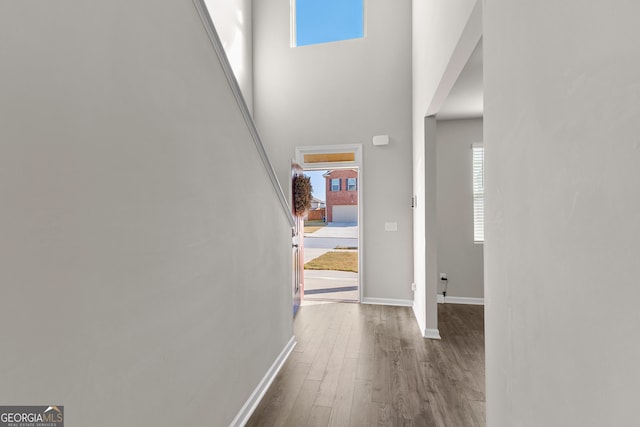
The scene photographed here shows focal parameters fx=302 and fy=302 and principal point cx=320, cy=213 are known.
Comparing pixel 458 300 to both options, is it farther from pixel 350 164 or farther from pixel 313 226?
pixel 313 226

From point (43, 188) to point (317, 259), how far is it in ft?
23.8

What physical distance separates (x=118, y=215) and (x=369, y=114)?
398 centimetres

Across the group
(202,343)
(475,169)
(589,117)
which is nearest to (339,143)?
(475,169)

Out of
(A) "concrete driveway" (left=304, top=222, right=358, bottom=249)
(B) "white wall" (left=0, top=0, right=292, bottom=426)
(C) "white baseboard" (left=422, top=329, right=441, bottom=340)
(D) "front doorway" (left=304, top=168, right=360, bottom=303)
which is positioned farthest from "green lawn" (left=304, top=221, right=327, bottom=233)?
(B) "white wall" (left=0, top=0, right=292, bottom=426)

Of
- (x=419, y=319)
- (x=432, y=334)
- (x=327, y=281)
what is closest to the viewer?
(x=432, y=334)

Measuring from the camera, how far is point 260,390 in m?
2.04

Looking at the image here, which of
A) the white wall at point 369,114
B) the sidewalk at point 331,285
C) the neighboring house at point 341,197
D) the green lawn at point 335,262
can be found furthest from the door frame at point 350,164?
the neighboring house at point 341,197

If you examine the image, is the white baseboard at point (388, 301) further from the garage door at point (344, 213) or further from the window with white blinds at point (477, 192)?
the garage door at point (344, 213)

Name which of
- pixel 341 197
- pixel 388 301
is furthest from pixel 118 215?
pixel 341 197

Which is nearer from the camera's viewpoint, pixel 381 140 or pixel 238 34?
pixel 381 140

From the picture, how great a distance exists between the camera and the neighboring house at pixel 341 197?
528 inches

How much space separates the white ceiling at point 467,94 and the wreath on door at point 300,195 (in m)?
2.07

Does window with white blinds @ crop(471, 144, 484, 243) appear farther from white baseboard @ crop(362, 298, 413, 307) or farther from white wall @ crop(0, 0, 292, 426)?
white wall @ crop(0, 0, 292, 426)

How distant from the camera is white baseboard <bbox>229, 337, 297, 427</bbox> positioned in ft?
5.71
